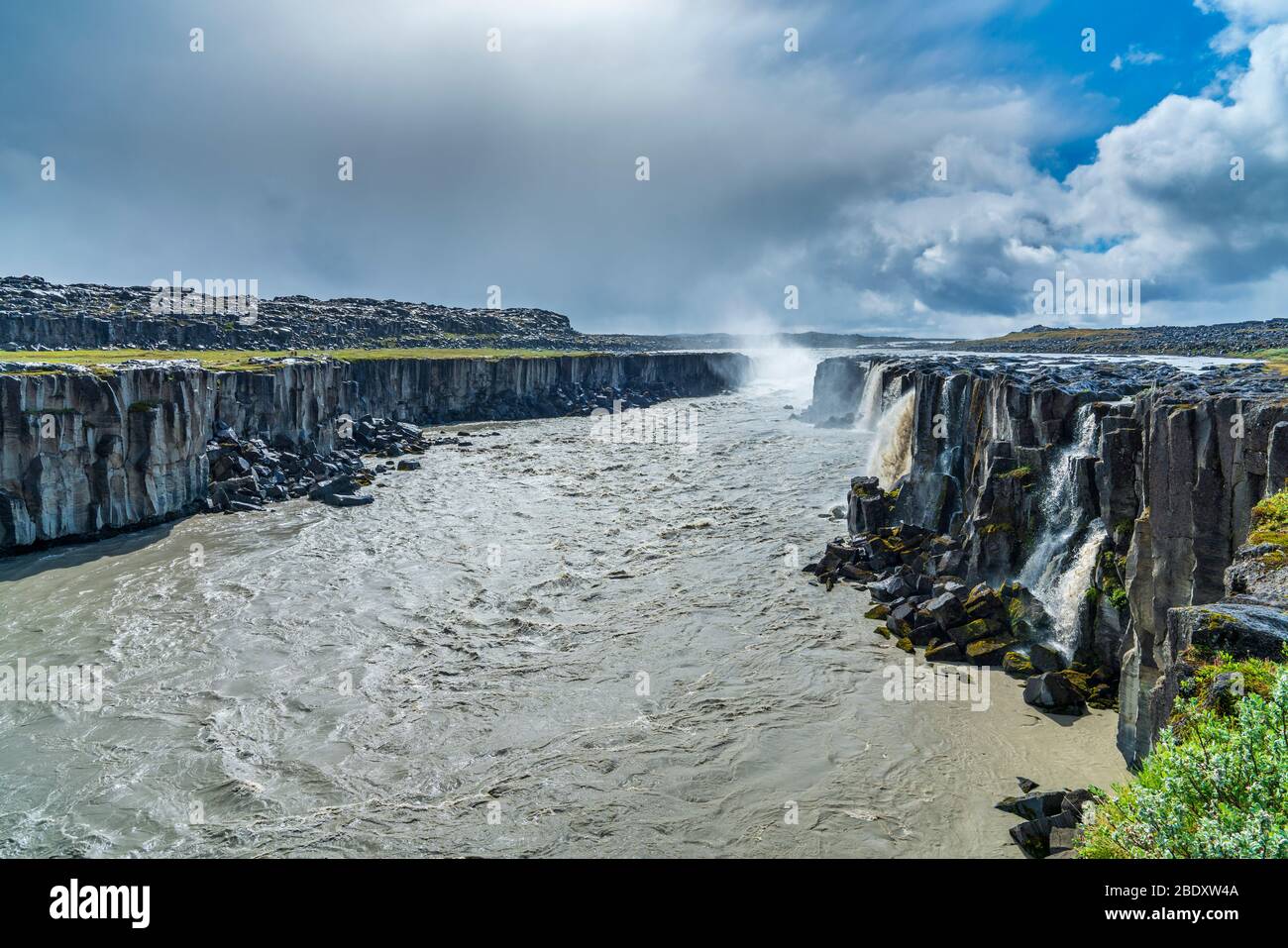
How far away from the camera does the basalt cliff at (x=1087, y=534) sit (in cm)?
1630

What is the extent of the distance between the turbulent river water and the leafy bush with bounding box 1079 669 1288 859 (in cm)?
771

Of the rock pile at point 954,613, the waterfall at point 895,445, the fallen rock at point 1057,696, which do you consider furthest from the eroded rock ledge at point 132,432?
the fallen rock at point 1057,696

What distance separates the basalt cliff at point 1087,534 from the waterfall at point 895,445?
5439mm

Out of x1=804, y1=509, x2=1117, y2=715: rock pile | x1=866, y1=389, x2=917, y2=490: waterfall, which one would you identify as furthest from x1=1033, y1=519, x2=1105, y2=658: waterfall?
x1=866, y1=389, x2=917, y2=490: waterfall

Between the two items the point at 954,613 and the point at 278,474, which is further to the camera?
the point at 278,474

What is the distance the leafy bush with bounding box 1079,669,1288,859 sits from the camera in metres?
6.91

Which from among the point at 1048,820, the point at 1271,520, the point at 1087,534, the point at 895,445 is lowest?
the point at 1048,820

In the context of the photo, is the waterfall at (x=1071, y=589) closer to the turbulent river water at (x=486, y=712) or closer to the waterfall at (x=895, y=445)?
the turbulent river water at (x=486, y=712)

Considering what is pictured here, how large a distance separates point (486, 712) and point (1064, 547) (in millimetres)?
18224

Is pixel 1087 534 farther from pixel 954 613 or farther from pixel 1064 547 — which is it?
pixel 954 613

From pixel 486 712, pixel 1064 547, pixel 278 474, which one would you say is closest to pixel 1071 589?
pixel 1064 547

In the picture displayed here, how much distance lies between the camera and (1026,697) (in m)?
20.7

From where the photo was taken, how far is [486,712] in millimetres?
20734
